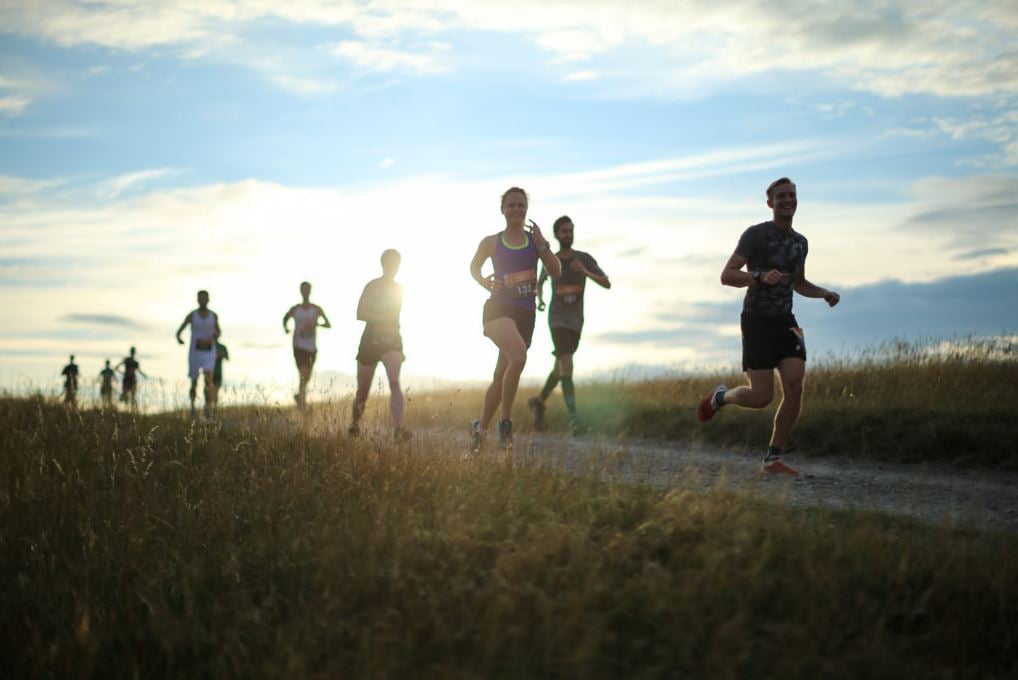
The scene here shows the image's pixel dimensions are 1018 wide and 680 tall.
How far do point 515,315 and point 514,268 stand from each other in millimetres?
453

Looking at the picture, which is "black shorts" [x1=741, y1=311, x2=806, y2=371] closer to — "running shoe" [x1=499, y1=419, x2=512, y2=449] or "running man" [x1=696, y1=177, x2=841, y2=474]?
"running man" [x1=696, y1=177, x2=841, y2=474]

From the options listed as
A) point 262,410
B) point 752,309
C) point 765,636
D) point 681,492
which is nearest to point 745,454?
point 752,309

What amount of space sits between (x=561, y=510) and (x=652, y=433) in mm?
7115

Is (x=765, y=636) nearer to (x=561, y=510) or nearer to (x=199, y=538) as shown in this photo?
(x=561, y=510)

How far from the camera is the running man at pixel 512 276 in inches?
329

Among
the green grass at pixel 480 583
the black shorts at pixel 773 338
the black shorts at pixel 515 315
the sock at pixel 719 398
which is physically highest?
the black shorts at pixel 515 315

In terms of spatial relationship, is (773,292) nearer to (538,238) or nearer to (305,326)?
(538,238)

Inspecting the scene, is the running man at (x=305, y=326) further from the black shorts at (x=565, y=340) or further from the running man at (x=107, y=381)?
the black shorts at (x=565, y=340)

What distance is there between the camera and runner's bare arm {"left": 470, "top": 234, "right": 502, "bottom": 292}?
332 inches

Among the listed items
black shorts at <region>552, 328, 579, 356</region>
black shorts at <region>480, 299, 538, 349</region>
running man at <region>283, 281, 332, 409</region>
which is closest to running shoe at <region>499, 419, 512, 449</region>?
black shorts at <region>480, 299, 538, 349</region>

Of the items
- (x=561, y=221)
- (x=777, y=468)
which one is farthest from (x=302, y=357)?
(x=777, y=468)

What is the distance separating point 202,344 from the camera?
15859 mm

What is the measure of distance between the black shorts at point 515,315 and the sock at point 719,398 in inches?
83.3

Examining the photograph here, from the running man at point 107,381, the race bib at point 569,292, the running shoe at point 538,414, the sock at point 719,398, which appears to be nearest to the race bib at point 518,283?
the sock at point 719,398
